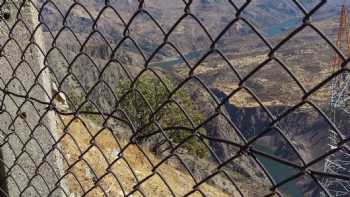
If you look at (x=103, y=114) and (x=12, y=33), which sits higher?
(x=12, y=33)

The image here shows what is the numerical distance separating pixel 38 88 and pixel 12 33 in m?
0.42

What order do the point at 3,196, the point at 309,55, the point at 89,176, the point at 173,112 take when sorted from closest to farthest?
the point at 3,196
the point at 89,176
the point at 173,112
the point at 309,55

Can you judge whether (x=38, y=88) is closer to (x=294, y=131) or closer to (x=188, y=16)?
(x=188, y=16)

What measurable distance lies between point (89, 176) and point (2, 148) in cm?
577

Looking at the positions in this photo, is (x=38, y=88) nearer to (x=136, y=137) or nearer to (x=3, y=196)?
(x=3, y=196)

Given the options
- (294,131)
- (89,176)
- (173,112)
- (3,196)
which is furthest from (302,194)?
(3,196)

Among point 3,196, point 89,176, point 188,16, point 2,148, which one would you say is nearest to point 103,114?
point 188,16

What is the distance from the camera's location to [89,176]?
31.0 ft

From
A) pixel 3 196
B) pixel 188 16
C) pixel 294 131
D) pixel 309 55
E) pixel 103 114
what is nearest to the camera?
pixel 188 16

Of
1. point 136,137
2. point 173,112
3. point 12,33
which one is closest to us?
point 136,137

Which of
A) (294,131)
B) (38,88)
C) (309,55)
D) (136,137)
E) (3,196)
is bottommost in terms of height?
(136,137)

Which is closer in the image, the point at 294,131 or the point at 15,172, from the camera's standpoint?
the point at 15,172

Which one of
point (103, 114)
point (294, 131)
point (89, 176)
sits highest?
point (294, 131)

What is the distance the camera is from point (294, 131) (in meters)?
122
